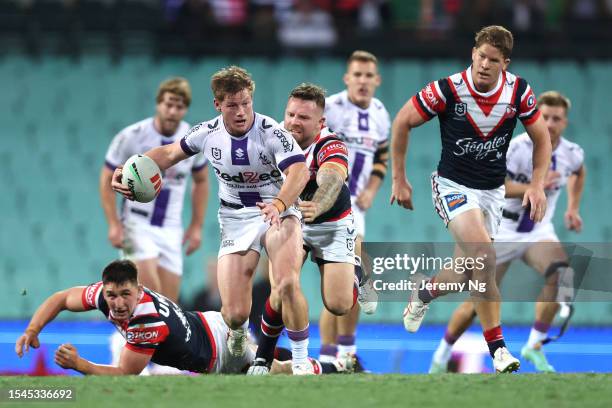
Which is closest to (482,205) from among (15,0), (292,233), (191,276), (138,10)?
(292,233)

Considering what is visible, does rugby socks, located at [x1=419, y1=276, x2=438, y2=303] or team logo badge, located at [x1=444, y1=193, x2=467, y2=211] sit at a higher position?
team logo badge, located at [x1=444, y1=193, x2=467, y2=211]

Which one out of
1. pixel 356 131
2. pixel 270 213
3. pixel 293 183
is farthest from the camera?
pixel 356 131

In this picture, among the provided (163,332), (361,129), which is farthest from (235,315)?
(361,129)

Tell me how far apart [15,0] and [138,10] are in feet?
5.00

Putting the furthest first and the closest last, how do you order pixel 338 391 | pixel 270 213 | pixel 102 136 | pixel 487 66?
1. pixel 102 136
2. pixel 487 66
3. pixel 270 213
4. pixel 338 391

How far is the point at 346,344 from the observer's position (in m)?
8.06

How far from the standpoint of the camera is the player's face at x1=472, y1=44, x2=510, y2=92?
6684 mm

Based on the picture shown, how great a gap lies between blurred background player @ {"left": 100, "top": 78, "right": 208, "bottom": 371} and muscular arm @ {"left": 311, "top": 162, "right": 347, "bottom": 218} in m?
2.24

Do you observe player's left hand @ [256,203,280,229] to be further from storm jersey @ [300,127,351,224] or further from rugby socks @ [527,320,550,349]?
rugby socks @ [527,320,550,349]

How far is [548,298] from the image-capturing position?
28.0ft

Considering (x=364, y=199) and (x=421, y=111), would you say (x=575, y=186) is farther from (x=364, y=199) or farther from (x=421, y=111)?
(x=421, y=111)

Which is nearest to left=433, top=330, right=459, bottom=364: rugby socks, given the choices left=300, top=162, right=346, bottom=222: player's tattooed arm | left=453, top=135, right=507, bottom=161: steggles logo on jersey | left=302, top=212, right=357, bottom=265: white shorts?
left=302, top=212, right=357, bottom=265: white shorts

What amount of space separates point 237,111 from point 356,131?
2.35 m

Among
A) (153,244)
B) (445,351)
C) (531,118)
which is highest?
(531,118)
